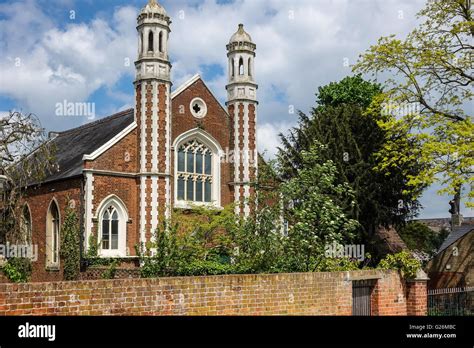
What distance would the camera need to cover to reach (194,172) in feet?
102

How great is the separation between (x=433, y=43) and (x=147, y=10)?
1397 cm

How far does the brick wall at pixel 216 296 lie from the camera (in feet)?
30.6

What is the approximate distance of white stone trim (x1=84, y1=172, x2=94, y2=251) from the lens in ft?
89.1

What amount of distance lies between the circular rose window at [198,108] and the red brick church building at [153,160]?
0.17 feet

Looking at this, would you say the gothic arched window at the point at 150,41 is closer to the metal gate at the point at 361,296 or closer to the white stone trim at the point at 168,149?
the white stone trim at the point at 168,149

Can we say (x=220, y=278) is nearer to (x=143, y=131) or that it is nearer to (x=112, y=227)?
(x=112, y=227)

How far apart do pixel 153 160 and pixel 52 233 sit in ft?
21.0

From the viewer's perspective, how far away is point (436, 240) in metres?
61.0

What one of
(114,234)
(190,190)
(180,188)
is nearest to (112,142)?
(180,188)

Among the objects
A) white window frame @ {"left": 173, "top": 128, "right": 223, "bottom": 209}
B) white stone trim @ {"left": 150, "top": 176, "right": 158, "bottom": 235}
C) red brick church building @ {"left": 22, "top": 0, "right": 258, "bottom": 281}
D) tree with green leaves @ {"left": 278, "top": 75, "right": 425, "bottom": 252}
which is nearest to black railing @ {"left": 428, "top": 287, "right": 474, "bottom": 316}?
tree with green leaves @ {"left": 278, "top": 75, "right": 425, "bottom": 252}

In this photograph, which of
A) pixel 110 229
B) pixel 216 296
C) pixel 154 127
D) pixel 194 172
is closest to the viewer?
pixel 216 296

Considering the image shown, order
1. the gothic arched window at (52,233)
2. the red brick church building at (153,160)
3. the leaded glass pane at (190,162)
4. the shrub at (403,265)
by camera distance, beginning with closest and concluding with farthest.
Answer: the shrub at (403,265)
the red brick church building at (153,160)
the gothic arched window at (52,233)
the leaded glass pane at (190,162)

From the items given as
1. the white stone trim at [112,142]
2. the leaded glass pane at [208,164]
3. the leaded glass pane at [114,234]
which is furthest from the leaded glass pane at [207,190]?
the leaded glass pane at [114,234]

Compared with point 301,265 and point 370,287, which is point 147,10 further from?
point 370,287
